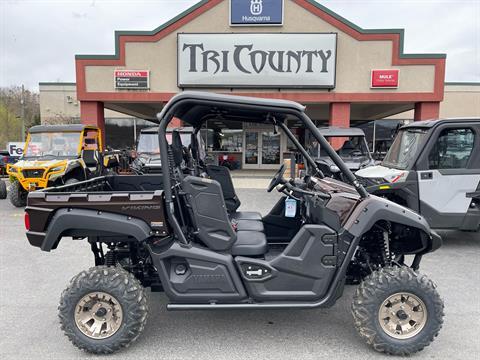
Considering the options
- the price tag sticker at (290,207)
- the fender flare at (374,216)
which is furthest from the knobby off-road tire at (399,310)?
the price tag sticker at (290,207)

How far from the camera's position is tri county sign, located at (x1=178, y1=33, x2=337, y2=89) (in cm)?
1499

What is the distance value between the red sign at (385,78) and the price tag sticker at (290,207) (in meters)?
12.9

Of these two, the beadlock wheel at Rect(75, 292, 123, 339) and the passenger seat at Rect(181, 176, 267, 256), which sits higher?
the passenger seat at Rect(181, 176, 267, 256)

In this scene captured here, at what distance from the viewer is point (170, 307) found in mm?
2949

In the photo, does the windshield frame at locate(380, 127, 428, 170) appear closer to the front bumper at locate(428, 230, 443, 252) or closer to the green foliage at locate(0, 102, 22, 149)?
the front bumper at locate(428, 230, 443, 252)

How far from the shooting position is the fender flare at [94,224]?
2.92 metres

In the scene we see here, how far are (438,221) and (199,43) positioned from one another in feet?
41.1

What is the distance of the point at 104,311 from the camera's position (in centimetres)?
298

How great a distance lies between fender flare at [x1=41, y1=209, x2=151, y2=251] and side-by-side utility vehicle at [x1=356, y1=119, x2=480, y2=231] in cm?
419

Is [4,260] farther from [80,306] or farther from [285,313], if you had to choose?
[285,313]

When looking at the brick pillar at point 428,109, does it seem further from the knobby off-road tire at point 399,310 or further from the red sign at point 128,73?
the knobby off-road tire at point 399,310

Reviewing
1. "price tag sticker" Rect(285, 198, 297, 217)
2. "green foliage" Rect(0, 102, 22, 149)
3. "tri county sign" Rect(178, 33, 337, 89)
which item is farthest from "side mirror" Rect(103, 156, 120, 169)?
"green foliage" Rect(0, 102, 22, 149)

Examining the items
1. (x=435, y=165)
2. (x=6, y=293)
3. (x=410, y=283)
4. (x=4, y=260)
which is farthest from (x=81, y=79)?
(x=410, y=283)

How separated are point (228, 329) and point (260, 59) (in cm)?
1340
